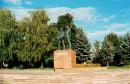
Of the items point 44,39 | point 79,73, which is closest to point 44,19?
point 44,39

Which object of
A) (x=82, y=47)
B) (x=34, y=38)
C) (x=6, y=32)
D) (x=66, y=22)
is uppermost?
(x=66, y=22)

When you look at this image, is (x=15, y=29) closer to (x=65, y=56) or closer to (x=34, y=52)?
(x=34, y=52)

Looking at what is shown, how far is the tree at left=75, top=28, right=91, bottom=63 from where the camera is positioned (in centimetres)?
4378

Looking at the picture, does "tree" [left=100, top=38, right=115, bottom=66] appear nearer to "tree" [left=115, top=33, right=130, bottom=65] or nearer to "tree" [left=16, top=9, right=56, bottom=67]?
"tree" [left=115, top=33, right=130, bottom=65]

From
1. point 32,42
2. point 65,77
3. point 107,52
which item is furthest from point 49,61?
point 65,77

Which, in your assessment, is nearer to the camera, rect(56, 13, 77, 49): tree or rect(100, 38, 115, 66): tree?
rect(100, 38, 115, 66): tree

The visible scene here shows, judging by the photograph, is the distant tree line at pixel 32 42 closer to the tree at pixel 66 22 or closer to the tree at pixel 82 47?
the tree at pixel 82 47

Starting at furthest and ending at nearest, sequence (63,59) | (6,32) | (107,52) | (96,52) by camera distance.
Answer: (96,52)
(107,52)
(6,32)
(63,59)

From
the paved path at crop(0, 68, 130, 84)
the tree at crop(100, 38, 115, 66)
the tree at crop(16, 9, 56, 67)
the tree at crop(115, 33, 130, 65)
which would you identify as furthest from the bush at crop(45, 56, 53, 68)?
the paved path at crop(0, 68, 130, 84)

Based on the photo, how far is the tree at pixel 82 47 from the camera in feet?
144

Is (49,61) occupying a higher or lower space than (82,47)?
lower

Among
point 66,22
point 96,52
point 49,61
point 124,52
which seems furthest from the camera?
point 66,22

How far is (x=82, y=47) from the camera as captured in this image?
144 feet

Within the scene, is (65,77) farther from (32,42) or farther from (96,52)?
(96,52)
